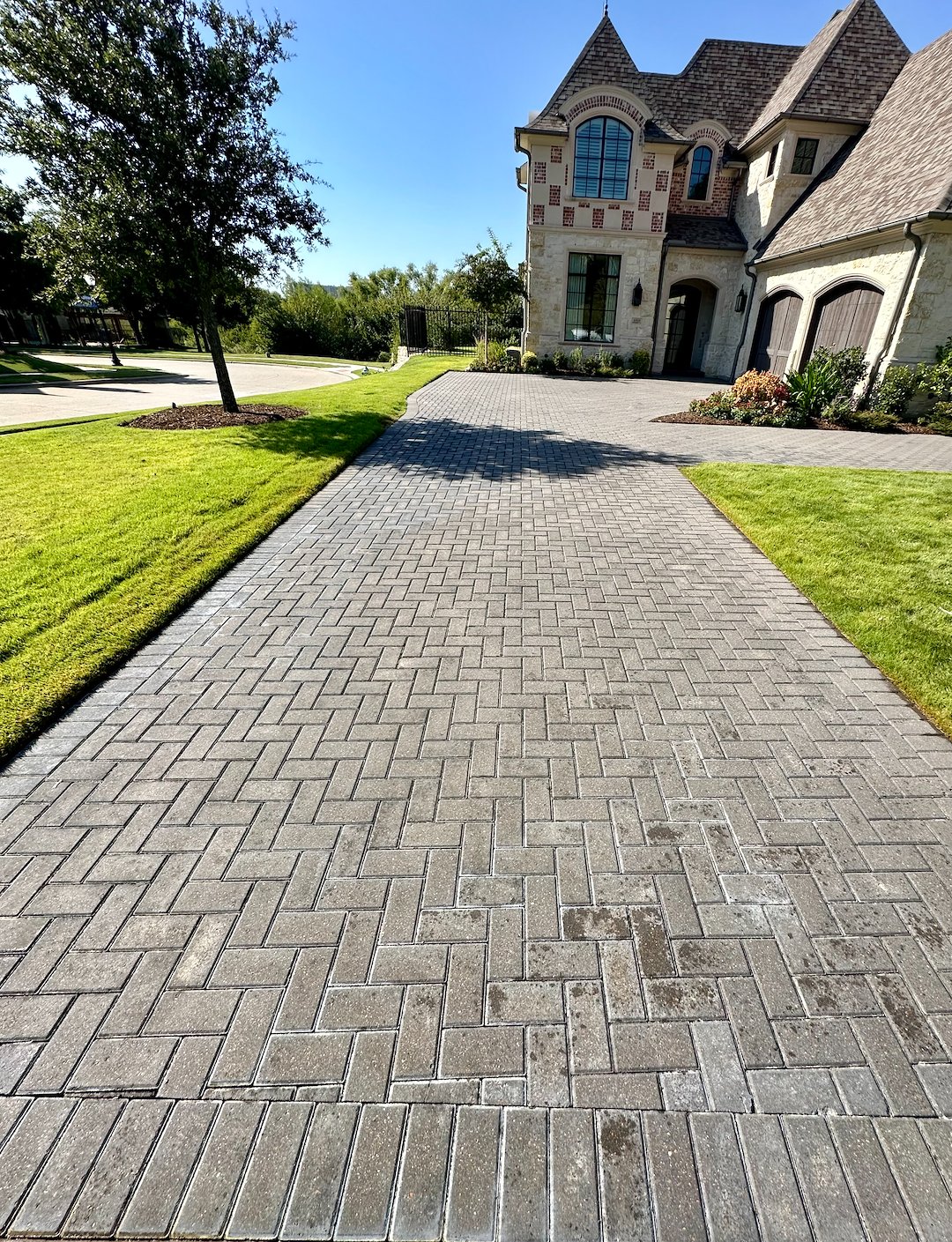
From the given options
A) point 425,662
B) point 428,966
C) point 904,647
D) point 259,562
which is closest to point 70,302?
point 259,562

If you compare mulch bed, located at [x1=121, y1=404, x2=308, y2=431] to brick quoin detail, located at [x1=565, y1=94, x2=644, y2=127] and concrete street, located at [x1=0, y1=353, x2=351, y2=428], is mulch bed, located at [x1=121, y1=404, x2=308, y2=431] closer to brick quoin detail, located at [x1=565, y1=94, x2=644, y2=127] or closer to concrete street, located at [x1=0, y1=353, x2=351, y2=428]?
concrete street, located at [x1=0, y1=353, x2=351, y2=428]

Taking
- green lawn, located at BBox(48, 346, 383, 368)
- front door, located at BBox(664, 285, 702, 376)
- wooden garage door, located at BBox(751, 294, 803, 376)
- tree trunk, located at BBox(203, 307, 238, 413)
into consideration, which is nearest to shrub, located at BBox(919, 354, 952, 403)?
wooden garage door, located at BBox(751, 294, 803, 376)

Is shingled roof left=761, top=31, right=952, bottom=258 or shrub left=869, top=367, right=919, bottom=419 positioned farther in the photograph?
shrub left=869, top=367, right=919, bottom=419

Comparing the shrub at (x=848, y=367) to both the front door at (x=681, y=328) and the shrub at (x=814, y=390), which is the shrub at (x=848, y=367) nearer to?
the shrub at (x=814, y=390)

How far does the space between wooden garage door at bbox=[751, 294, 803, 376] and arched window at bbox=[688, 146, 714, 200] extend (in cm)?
632

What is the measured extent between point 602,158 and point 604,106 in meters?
1.33

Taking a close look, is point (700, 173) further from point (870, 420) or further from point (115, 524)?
point (115, 524)

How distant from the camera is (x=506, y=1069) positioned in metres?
1.87

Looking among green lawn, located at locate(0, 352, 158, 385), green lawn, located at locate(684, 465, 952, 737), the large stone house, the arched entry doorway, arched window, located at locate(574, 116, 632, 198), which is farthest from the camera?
the arched entry doorway

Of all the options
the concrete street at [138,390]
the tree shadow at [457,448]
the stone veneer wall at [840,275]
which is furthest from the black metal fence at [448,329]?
the tree shadow at [457,448]

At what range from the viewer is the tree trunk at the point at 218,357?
10352 mm

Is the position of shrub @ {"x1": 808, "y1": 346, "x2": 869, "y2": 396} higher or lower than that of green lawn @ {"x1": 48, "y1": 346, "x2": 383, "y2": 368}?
higher

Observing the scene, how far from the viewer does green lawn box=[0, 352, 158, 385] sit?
71.0 feet

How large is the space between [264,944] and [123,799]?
4.09ft
